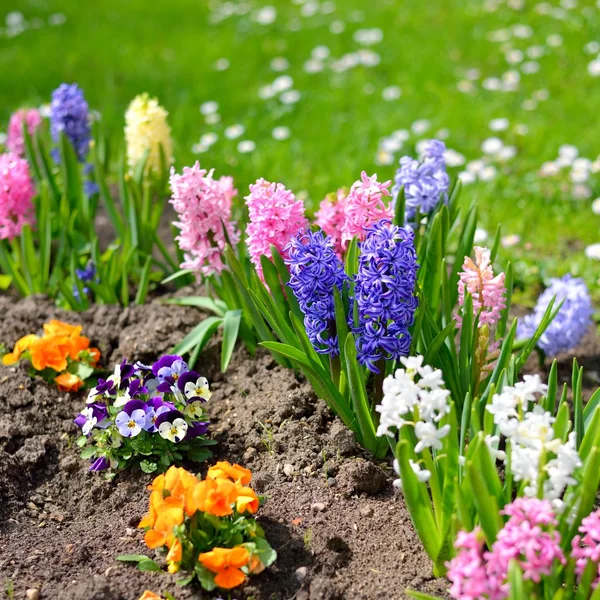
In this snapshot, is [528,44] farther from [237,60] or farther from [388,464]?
[388,464]

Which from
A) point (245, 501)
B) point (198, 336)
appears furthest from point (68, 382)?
point (245, 501)

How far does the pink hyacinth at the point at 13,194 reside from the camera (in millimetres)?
3133

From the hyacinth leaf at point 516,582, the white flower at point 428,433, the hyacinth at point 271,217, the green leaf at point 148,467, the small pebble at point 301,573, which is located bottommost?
the small pebble at point 301,573

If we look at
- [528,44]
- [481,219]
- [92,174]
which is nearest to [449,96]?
[528,44]

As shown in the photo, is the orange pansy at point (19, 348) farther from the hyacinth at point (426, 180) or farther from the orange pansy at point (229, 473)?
the hyacinth at point (426, 180)

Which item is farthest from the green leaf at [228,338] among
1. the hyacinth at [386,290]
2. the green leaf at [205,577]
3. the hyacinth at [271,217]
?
the green leaf at [205,577]

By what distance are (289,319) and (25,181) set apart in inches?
51.4

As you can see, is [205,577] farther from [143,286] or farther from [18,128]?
[18,128]

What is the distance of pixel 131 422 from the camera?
233cm

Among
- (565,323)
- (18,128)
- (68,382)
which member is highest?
(18,128)

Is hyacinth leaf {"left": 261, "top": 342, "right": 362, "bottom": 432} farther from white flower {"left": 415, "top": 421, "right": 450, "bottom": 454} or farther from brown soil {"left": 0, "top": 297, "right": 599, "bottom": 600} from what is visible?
white flower {"left": 415, "top": 421, "right": 450, "bottom": 454}

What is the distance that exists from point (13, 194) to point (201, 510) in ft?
5.78

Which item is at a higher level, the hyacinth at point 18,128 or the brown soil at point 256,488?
the hyacinth at point 18,128

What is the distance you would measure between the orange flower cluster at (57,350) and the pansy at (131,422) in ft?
1.76
